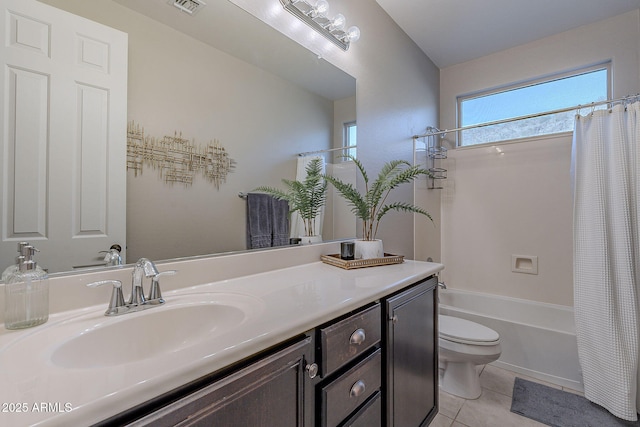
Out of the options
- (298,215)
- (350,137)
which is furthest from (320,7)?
(298,215)

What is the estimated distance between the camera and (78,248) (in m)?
0.83

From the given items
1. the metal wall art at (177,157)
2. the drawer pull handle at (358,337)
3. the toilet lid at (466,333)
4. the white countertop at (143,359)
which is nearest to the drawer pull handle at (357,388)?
the drawer pull handle at (358,337)

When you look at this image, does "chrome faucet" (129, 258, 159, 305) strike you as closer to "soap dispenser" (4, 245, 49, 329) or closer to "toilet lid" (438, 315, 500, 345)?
"soap dispenser" (4, 245, 49, 329)

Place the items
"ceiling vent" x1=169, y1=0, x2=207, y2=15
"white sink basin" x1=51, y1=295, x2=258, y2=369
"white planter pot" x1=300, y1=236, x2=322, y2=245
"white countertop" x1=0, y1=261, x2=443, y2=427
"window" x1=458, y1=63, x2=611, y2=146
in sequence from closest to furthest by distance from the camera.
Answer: "white countertop" x1=0, y1=261, x2=443, y2=427 < "white sink basin" x1=51, y1=295, x2=258, y2=369 < "ceiling vent" x1=169, y1=0, x2=207, y2=15 < "white planter pot" x1=300, y1=236, x2=322, y2=245 < "window" x1=458, y1=63, x2=611, y2=146

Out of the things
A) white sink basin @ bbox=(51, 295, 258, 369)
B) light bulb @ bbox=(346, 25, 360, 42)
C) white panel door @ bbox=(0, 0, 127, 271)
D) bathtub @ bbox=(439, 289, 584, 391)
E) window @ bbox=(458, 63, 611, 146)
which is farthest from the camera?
window @ bbox=(458, 63, 611, 146)

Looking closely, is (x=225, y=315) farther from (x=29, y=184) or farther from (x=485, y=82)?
(x=485, y=82)

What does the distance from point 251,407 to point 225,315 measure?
0.98ft

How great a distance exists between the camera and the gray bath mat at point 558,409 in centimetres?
154

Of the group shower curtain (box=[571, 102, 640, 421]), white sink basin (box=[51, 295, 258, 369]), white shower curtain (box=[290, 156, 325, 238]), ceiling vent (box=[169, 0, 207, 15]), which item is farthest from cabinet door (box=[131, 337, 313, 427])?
shower curtain (box=[571, 102, 640, 421])

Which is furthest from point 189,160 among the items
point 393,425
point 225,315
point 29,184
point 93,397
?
point 393,425

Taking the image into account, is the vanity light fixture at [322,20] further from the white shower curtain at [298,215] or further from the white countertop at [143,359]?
the white countertop at [143,359]

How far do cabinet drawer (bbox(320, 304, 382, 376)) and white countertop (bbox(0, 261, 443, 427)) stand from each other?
0.04 m

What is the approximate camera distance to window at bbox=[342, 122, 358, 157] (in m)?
1.72

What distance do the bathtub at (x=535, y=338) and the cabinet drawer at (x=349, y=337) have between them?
5.14ft
